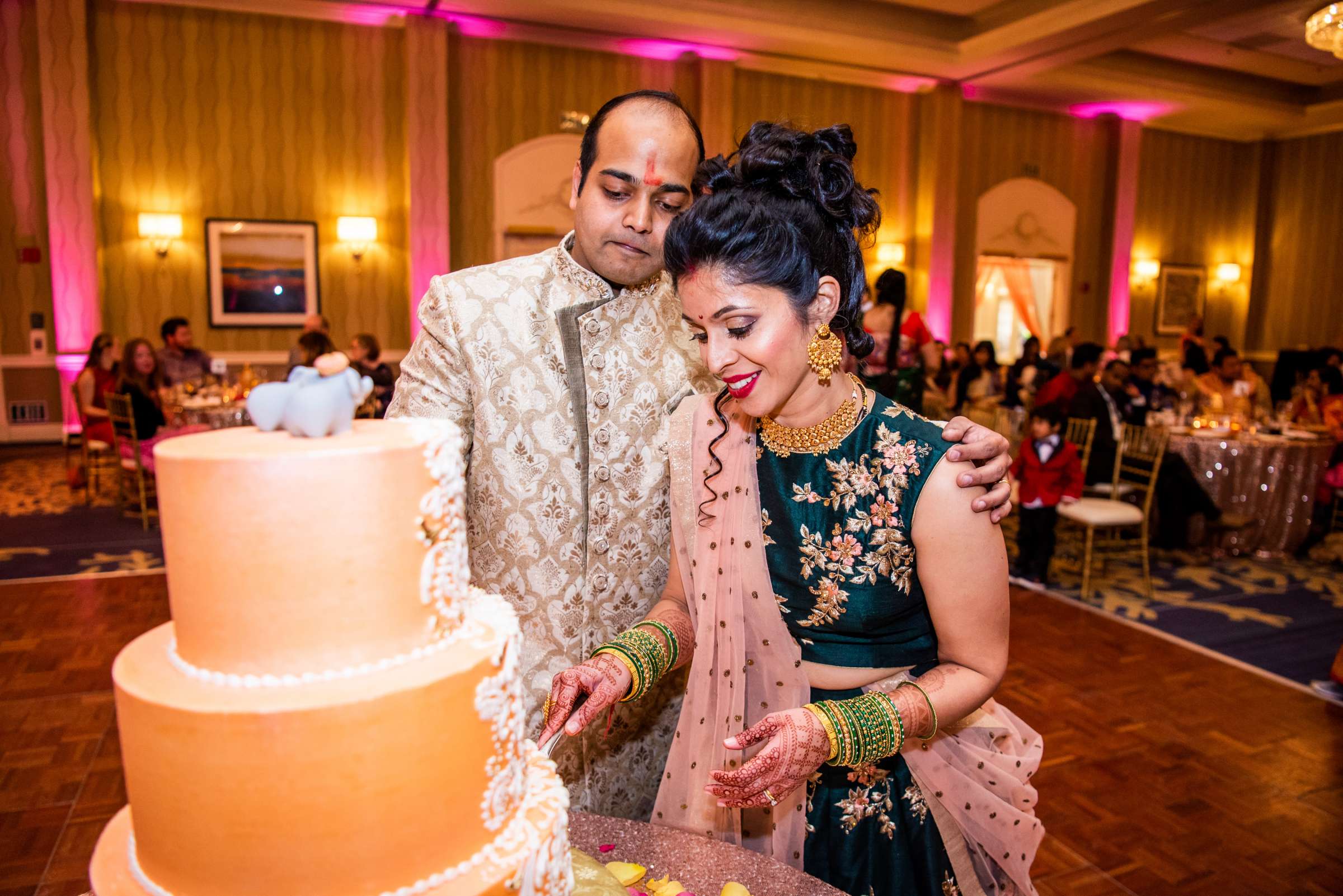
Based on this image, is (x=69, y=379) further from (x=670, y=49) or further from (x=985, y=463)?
(x=985, y=463)

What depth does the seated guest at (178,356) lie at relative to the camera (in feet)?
27.2

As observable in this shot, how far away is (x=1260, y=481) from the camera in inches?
264

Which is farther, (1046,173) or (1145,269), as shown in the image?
(1145,269)

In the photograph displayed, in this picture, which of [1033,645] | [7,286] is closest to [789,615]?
[1033,645]

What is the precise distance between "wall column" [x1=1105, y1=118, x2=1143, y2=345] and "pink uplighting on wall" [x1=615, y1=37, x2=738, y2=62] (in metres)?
6.63

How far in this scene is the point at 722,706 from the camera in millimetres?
1663

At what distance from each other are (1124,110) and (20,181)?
1419 cm

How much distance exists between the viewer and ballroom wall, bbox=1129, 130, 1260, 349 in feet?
46.3

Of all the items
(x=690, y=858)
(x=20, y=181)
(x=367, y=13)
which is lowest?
(x=690, y=858)

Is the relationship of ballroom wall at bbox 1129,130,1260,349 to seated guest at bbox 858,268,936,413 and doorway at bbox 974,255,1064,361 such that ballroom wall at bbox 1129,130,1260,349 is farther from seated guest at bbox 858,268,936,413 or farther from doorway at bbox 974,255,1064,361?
seated guest at bbox 858,268,936,413

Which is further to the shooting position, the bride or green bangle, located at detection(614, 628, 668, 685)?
green bangle, located at detection(614, 628, 668, 685)

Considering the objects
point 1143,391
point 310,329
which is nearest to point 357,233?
point 310,329

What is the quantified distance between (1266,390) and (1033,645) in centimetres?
700

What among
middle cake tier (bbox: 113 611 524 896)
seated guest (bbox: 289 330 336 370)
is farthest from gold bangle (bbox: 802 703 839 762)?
seated guest (bbox: 289 330 336 370)
